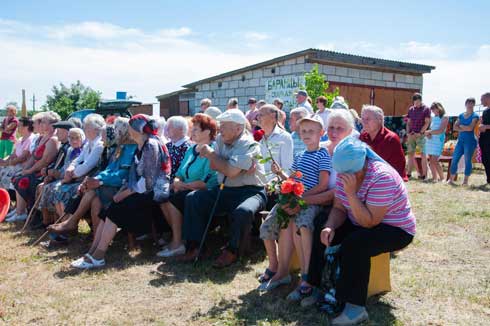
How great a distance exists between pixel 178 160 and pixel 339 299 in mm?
2924

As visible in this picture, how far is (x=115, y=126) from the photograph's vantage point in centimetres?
512

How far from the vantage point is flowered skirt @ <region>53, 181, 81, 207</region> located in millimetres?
5648

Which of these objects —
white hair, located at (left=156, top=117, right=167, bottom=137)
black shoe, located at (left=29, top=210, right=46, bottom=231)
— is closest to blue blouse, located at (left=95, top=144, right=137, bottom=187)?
white hair, located at (left=156, top=117, right=167, bottom=137)

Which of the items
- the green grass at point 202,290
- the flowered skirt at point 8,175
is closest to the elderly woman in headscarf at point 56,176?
the green grass at point 202,290

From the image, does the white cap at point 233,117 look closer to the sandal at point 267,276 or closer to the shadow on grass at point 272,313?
the sandal at point 267,276

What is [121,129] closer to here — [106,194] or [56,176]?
[106,194]

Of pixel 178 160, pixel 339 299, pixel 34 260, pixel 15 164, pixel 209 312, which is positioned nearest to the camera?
pixel 339 299

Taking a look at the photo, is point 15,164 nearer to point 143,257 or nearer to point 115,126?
point 115,126

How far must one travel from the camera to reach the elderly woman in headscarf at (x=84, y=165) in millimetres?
5664

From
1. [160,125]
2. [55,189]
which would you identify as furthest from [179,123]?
[55,189]

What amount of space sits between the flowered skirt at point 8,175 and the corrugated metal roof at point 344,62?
8.59 m

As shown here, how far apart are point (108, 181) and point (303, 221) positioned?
2.55m

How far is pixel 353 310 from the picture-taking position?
3197 mm

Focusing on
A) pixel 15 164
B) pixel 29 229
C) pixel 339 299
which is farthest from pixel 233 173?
pixel 15 164
